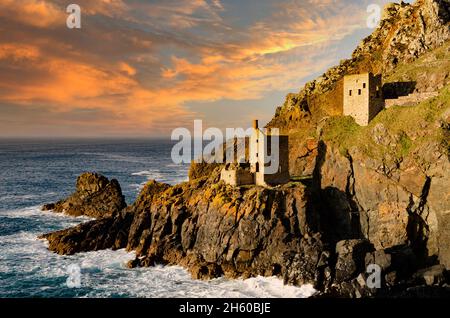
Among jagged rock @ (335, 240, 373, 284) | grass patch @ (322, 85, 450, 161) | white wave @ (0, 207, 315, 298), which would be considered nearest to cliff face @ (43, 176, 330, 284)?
white wave @ (0, 207, 315, 298)

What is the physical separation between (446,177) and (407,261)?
36.7 feet

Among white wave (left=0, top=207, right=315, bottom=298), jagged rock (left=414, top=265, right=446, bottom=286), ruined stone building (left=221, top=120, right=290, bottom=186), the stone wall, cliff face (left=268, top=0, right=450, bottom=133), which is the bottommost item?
white wave (left=0, top=207, right=315, bottom=298)

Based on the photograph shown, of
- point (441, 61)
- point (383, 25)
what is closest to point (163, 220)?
point (441, 61)

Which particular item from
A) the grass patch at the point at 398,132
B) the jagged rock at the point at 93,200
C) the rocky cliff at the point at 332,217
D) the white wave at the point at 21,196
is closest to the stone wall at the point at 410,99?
the grass patch at the point at 398,132

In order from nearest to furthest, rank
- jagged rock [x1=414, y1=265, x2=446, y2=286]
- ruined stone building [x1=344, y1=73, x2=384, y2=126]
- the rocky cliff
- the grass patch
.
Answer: jagged rock [x1=414, y1=265, x2=446, y2=286] → the rocky cliff → the grass patch → ruined stone building [x1=344, y1=73, x2=384, y2=126]

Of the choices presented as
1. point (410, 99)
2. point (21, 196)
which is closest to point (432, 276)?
point (410, 99)

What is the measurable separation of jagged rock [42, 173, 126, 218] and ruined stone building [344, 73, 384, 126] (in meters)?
44.4

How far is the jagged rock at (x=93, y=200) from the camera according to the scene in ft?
261

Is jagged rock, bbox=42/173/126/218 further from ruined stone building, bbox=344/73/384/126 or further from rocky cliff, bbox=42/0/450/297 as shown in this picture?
ruined stone building, bbox=344/73/384/126

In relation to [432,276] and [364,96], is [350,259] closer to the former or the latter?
[432,276]

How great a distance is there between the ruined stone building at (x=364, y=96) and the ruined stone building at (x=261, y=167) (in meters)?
12.0

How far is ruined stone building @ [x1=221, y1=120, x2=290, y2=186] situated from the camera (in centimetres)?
5847

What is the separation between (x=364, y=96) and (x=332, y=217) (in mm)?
18185
